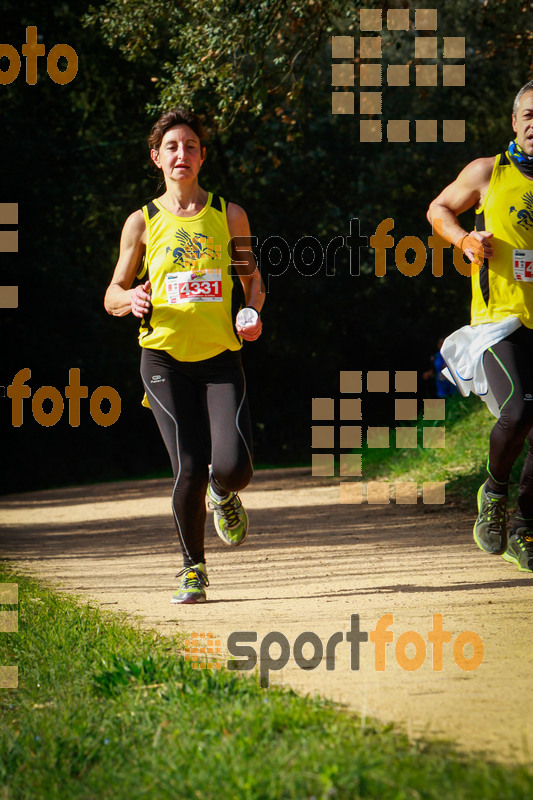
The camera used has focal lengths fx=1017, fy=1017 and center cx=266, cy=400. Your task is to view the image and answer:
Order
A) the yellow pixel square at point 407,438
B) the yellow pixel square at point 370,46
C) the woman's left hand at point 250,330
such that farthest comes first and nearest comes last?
the yellow pixel square at point 407,438 → the yellow pixel square at point 370,46 → the woman's left hand at point 250,330

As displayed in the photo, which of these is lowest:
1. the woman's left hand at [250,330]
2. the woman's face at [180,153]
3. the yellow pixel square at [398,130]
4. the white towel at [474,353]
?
the white towel at [474,353]

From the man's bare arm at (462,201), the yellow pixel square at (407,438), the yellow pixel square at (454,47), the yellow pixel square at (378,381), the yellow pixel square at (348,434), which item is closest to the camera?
the man's bare arm at (462,201)

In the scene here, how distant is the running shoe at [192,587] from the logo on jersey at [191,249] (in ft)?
5.33

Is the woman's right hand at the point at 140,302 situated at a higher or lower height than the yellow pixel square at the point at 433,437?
higher

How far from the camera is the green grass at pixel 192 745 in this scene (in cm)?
248

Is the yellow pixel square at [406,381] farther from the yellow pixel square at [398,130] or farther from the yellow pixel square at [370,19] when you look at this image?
the yellow pixel square at [370,19]

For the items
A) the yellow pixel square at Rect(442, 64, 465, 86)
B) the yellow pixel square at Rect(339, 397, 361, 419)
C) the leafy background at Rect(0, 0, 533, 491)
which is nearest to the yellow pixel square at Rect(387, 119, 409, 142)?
the leafy background at Rect(0, 0, 533, 491)

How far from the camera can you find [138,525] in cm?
1067

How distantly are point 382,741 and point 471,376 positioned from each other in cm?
319

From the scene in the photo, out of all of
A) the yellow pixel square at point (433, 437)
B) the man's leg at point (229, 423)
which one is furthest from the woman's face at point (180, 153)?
the yellow pixel square at point (433, 437)

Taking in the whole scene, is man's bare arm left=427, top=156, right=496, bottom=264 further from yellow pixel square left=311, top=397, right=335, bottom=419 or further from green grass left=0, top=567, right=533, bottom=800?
yellow pixel square left=311, top=397, right=335, bottom=419

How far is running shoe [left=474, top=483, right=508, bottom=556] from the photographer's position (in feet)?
18.6

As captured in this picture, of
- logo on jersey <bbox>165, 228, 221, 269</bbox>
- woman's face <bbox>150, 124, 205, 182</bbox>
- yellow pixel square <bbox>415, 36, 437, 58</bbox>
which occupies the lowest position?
logo on jersey <bbox>165, 228, 221, 269</bbox>

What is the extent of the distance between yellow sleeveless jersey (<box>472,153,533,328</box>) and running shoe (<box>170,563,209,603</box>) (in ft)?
6.81
